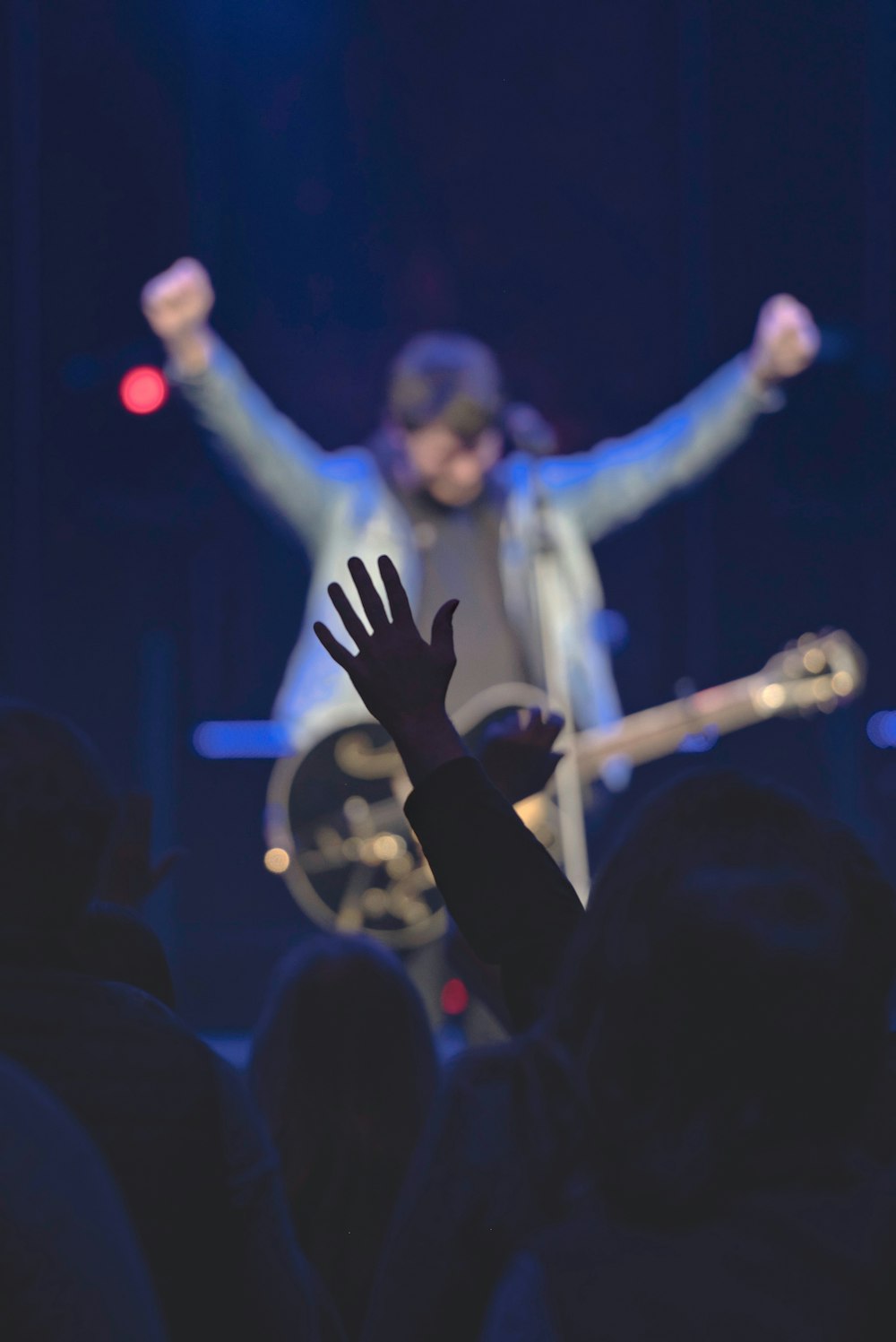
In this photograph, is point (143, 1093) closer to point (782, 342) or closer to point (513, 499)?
point (513, 499)

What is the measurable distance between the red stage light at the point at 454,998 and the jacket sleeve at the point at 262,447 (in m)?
1.14

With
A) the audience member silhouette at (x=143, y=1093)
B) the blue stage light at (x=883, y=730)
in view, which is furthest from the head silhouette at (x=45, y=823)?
the blue stage light at (x=883, y=730)

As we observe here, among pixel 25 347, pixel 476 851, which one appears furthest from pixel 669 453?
pixel 476 851

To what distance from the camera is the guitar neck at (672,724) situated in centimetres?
369

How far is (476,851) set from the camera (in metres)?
1.08

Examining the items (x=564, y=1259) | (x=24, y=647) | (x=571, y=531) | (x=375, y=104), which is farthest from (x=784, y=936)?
(x=375, y=104)

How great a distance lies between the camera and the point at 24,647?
15.6 ft

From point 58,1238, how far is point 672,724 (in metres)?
3.04

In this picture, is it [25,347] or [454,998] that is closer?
[454,998]

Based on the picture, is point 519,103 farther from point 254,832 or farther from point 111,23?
point 254,832

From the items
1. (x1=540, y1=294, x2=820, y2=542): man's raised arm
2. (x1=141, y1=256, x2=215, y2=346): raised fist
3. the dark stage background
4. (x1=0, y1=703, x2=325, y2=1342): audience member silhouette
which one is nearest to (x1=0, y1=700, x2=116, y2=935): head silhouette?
(x1=0, y1=703, x2=325, y2=1342): audience member silhouette

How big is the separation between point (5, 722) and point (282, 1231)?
382 millimetres

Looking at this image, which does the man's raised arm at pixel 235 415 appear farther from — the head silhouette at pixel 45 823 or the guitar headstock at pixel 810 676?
the head silhouette at pixel 45 823

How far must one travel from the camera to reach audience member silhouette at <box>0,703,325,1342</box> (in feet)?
3.12
